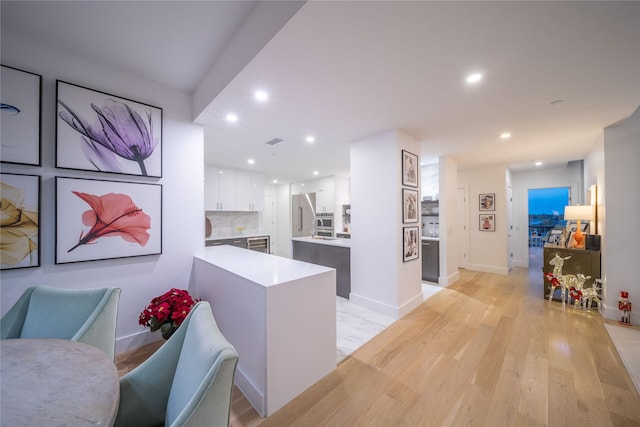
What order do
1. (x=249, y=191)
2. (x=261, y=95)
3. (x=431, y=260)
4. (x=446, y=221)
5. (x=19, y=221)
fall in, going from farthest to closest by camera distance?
1. (x=249, y=191)
2. (x=431, y=260)
3. (x=446, y=221)
4. (x=261, y=95)
5. (x=19, y=221)

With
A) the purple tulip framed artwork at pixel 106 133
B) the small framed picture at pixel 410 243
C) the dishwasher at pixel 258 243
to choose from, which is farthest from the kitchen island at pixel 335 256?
the purple tulip framed artwork at pixel 106 133

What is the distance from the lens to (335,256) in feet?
13.0

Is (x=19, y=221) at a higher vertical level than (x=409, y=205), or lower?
lower

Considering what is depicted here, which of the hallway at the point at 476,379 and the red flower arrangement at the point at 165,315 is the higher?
the red flower arrangement at the point at 165,315

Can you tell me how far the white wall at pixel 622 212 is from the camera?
9.20ft

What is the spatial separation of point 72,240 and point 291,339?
Answer: 1.99m

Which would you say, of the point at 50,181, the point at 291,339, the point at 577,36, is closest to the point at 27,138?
the point at 50,181

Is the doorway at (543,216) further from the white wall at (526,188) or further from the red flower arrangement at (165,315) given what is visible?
the red flower arrangement at (165,315)

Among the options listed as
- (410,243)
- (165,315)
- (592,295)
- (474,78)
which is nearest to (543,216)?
(592,295)

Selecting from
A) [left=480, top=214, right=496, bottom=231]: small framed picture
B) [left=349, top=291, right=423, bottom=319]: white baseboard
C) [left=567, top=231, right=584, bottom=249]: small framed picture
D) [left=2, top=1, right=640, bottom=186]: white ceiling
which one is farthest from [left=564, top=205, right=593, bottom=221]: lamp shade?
[left=349, top=291, right=423, bottom=319]: white baseboard

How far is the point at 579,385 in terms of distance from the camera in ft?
5.92

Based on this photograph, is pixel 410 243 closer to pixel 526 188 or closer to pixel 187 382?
pixel 187 382

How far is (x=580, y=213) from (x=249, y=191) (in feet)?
20.7

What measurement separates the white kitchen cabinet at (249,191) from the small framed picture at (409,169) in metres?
4.08
